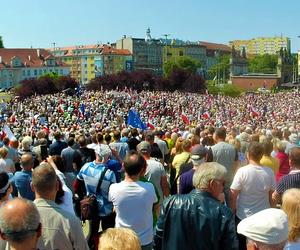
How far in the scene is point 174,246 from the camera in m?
4.43

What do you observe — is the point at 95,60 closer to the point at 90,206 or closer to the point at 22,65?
the point at 22,65

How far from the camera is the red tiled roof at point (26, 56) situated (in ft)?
429

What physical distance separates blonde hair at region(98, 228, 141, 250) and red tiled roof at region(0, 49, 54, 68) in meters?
130

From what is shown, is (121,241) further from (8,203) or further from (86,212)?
(86,212)

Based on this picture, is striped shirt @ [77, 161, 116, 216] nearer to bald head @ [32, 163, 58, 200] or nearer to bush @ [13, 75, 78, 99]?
bald head @ [32, 163, 58, 200]

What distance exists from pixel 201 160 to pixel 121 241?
125 inches

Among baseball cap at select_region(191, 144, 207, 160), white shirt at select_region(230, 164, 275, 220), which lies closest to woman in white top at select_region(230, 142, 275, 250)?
white shirt at select_region(230, 164, 275, 220)

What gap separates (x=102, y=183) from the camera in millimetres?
6387

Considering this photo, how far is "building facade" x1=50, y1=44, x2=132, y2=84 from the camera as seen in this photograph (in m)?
154

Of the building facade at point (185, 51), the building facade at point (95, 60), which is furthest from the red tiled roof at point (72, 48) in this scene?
the building facade at point (185, 51)

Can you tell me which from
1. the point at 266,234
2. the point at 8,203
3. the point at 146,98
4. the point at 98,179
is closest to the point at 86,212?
the point at 98,179

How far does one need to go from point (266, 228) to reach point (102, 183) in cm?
336

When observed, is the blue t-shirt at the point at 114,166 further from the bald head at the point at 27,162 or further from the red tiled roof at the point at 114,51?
the red tiled roof at the point at 114,51

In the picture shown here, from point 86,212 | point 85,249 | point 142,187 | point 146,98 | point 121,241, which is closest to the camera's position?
point 121,241
